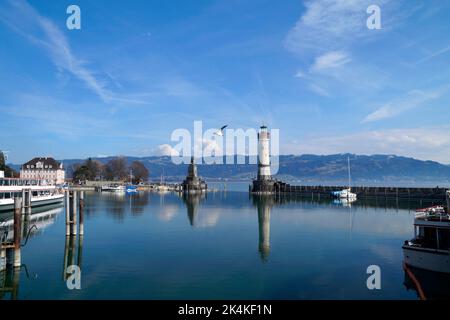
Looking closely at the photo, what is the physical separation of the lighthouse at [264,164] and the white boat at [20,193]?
2234 inches

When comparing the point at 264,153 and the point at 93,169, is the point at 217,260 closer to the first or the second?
the point at 264,153

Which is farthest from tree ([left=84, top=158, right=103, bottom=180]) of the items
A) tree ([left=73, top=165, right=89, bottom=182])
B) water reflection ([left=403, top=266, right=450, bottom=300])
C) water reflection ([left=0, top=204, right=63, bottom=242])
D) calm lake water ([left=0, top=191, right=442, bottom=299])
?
water reflection ([left=403, top=266, right=450, bottom=300])

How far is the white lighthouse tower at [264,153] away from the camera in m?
108

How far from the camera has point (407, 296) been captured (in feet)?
59.7

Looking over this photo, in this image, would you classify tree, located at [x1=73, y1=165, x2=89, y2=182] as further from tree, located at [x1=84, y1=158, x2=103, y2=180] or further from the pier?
the pier

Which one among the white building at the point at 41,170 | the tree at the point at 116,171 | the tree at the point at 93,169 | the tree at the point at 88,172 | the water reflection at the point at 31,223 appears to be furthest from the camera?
the tree at the point at 116,171

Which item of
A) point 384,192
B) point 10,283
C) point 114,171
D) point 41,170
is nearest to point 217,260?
point 10,283

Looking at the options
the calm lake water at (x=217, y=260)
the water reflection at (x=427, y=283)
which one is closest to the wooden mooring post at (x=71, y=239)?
the calm lake water at (x=217, y=260)

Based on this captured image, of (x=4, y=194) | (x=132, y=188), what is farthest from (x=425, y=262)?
(x=132, y=188)

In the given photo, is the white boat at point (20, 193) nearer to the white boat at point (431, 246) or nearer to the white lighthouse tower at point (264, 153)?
the white boat at point (431, 246)

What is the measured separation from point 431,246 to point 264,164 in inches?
3464
